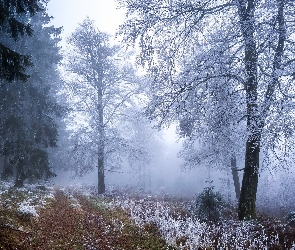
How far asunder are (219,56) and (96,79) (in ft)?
43.1

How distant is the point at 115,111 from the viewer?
20.1 meters

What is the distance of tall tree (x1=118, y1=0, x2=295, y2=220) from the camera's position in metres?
7.55

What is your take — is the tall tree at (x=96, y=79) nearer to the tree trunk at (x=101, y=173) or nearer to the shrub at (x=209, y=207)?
the tree trunk at (x=101, y=173)

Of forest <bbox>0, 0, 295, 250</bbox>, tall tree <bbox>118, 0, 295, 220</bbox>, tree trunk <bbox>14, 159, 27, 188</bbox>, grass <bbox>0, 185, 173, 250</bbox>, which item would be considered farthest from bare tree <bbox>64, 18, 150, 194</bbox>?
tall tree <bbox>118, 0, 295, 220</bbox>

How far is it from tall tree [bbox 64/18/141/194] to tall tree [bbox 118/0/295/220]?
1073 cm

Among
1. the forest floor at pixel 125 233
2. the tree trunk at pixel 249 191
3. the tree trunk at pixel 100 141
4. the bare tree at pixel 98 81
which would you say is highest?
the bare tree at pixel 98 81

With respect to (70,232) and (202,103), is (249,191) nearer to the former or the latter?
(202,103)

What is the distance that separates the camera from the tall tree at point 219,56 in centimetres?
Result: 755

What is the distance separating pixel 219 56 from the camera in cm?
811

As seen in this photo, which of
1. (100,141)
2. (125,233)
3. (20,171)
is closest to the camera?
(125,233)

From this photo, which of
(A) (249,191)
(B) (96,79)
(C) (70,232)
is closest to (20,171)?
(B) (96,79)

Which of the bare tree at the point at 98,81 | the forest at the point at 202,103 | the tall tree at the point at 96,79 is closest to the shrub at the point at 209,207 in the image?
the forest at the point at 202,103

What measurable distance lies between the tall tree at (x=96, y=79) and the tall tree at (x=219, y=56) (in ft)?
35.2

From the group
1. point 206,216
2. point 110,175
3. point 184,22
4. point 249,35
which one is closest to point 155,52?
point 184,22
